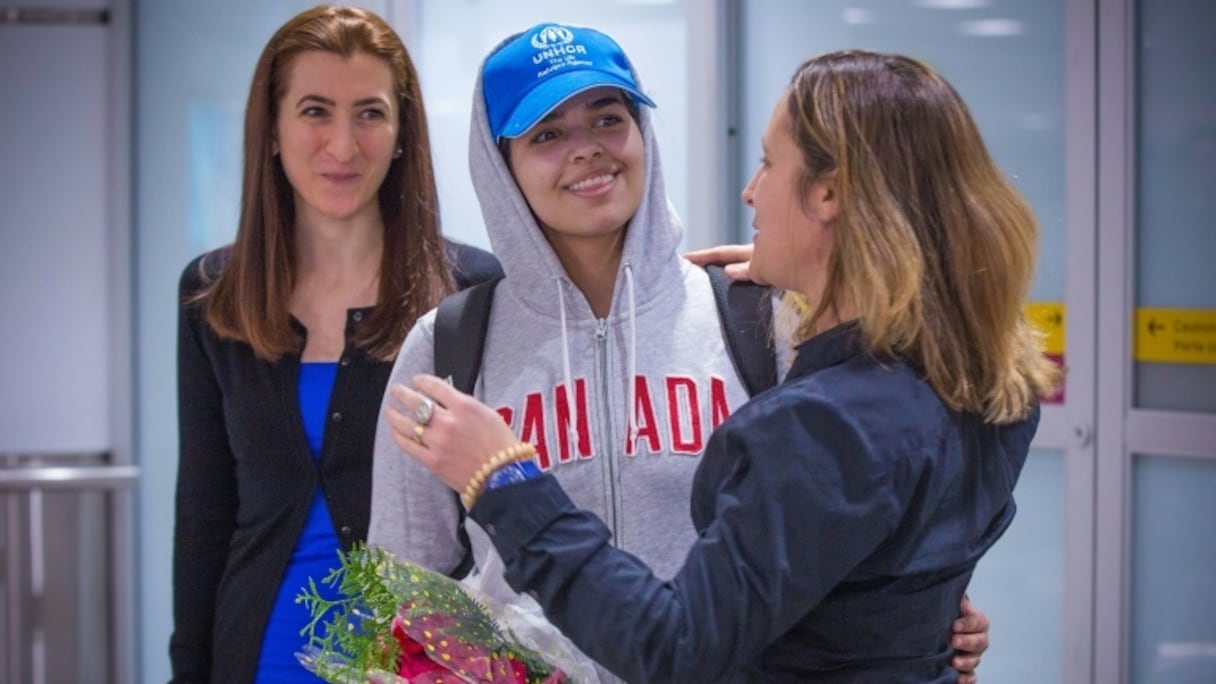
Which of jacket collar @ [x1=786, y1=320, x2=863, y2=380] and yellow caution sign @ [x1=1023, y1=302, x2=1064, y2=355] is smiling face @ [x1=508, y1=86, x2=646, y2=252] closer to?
jacket collar @ [x1=786, y1=320, x2=863, y2=380]

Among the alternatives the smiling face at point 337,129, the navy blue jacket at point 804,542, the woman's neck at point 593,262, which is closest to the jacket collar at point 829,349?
the navy blue jacket at point 804,542

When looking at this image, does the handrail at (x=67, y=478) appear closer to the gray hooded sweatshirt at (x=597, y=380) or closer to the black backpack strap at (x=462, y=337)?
the gray hooded sweatshirt at (x=597, y=380)

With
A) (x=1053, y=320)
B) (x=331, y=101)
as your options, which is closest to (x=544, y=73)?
(x=331, y=101)

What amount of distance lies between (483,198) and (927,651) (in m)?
0.84

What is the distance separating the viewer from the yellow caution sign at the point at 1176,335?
135 inches

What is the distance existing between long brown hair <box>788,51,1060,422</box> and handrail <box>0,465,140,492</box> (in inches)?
141

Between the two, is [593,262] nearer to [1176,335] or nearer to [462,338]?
[462,338]

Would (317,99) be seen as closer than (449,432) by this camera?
No

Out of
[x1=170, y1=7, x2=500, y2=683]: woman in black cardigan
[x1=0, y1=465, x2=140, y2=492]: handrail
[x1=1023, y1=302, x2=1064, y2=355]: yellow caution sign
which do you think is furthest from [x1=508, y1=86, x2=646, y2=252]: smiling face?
[x1=0, y1=465, x2=140, y2=492]: handrail

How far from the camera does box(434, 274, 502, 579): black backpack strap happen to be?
6.02ft

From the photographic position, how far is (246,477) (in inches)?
91.7

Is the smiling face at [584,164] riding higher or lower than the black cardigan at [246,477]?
higher

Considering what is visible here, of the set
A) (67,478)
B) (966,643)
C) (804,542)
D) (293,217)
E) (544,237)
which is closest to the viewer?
(804,542)

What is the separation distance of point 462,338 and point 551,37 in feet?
1.32
